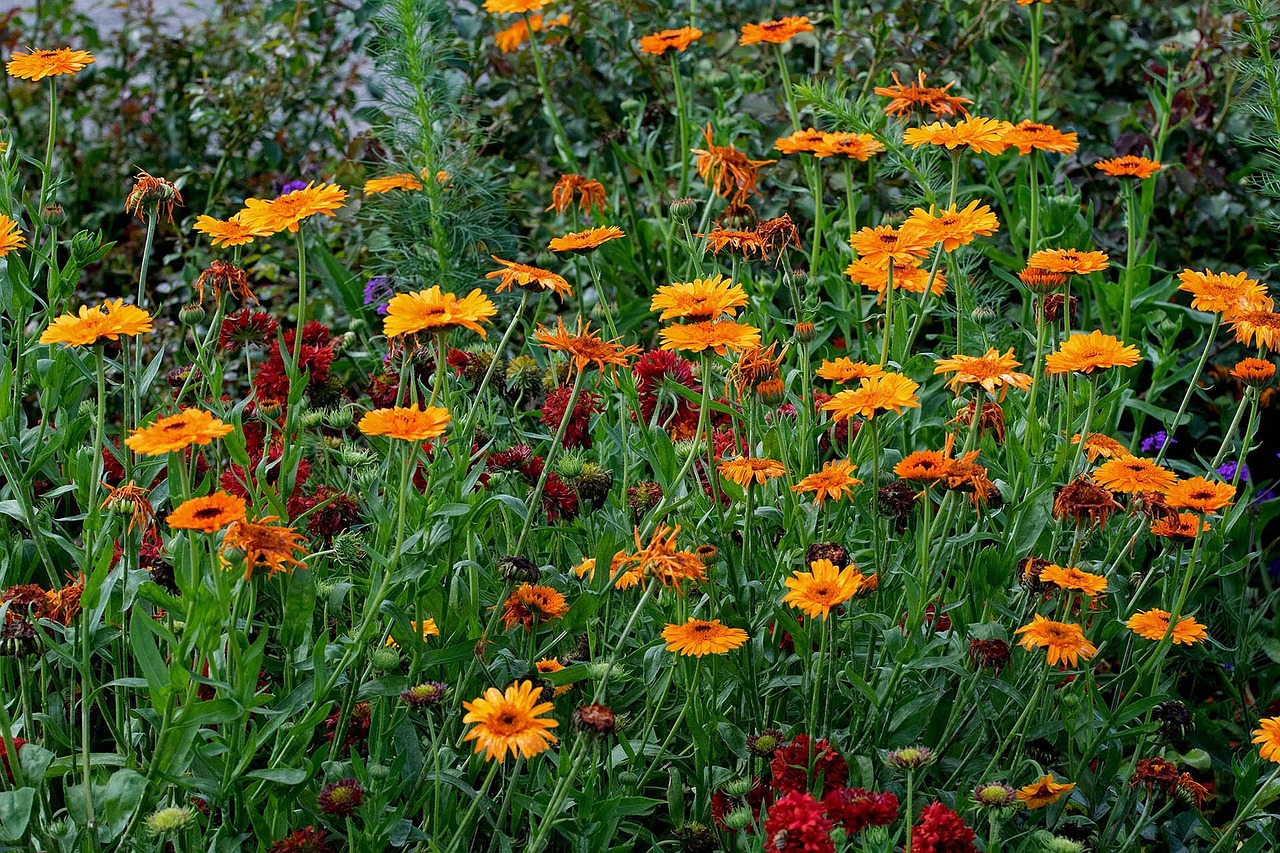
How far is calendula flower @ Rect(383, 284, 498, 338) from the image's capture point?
1.57 m

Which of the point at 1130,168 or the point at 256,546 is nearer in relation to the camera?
the point at 256,546

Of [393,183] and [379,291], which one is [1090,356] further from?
[379,291]

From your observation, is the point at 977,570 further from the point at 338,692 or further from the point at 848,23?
the point at 848,23

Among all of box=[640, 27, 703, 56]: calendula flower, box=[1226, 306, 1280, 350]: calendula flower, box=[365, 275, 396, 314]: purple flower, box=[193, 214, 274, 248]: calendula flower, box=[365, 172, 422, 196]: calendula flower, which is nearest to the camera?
box=[193, 214, 274, 248]: calendula flower

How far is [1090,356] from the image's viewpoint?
1.88 metres

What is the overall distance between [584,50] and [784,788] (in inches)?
108

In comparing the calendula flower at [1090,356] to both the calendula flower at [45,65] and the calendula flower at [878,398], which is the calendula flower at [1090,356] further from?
the calendula flower at [45,65]

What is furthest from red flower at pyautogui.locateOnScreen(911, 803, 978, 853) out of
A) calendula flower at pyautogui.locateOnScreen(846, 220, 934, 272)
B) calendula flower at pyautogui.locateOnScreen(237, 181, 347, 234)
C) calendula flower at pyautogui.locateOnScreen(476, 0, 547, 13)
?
calendula flower at pyautogui.locateOnScreen(476, 0, 547, 13)

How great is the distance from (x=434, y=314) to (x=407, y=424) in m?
0.14

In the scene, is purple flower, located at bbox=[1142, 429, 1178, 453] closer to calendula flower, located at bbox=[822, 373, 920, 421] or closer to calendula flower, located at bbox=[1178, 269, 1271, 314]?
calendula flower, located at bbox=[1178, 269, 1271, 314]

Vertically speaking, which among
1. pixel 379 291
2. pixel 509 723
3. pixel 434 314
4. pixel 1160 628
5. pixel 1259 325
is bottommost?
pixel 379 291

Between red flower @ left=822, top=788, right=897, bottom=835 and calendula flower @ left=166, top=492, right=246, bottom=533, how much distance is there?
0.72 meters

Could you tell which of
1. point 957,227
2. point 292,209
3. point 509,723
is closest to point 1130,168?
point 957,227

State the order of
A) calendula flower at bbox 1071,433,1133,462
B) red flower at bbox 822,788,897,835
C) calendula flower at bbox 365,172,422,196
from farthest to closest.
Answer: calendula flower at bbox 365,172,422,196, calendula flower at bbox 1071,433,1133,462, red flower at bbox 822,788,897,835
